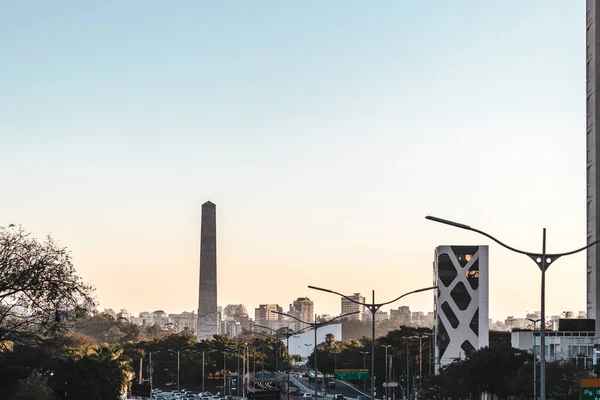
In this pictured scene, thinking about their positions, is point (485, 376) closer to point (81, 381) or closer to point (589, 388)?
point (81, 381)

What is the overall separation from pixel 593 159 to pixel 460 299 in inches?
2507

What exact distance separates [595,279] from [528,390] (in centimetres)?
2989

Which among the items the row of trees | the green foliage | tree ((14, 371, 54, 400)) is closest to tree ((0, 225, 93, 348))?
the row of trees

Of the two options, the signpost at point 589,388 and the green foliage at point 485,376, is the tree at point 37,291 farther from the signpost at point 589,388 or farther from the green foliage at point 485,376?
the green foliage at point 485,376

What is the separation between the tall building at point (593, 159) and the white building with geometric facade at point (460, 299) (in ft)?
182

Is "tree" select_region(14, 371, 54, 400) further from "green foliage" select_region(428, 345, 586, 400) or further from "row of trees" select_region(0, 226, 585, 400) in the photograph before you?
"green foliage" select_region(428, 345, 586, 400)

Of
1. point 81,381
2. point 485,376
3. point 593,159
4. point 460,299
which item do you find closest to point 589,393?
point 81,381

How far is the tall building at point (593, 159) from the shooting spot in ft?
364

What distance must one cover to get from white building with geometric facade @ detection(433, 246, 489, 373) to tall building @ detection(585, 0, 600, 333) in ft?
182

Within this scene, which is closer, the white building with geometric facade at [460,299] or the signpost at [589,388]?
the signpost at [589,388]

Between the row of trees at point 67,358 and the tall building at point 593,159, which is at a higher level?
the tall building at point 593,159

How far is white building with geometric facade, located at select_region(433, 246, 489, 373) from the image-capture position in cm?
17188

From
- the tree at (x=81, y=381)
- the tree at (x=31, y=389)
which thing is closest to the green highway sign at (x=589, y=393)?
the tree at (x=31, y=389)

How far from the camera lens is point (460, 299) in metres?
174
